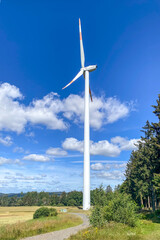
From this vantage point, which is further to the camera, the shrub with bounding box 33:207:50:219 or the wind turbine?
the wind turbine

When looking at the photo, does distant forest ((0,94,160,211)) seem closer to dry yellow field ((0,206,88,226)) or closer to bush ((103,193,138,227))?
bush ((103,193,138,227))

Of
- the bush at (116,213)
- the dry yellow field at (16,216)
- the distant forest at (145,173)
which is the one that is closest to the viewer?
the bush at (116,213)

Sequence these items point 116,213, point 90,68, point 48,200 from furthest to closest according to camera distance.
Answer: point 48,200, point 90,68, point 116,213

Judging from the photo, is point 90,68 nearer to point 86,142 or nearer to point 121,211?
point 86,142

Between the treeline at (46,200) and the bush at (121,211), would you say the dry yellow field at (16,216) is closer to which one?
the bush at (121,211)

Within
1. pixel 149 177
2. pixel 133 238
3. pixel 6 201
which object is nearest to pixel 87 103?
pixel 149 177

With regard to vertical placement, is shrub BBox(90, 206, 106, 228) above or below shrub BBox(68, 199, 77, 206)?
above

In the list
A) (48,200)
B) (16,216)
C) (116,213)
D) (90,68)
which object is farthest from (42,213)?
(48,200)

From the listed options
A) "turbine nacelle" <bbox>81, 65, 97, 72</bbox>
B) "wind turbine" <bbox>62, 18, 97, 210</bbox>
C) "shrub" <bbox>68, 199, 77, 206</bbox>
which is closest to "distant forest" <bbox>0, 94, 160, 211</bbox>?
"shrub" <bbox>68, 199, 77, 206</bbox>

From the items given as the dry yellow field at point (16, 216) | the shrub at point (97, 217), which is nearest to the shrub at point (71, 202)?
the dry yellow field at point (16, 216)

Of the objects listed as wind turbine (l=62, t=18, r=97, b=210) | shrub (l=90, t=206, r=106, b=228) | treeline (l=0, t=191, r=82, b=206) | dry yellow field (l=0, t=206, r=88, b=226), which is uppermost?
wind turbine (l=62, t=18, r=97, b=210)

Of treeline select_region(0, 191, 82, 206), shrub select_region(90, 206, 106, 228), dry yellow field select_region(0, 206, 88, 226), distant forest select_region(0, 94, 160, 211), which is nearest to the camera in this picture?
shrub select_region(90, 206, 106, 228)

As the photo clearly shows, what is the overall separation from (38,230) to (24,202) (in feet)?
484

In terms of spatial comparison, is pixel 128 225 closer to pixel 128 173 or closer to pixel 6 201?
pixel 128 173
